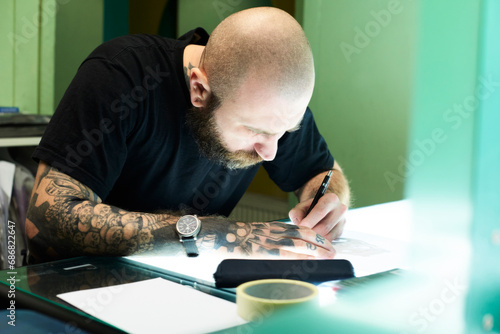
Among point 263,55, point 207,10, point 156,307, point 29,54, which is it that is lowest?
point 29,54

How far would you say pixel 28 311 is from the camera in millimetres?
880

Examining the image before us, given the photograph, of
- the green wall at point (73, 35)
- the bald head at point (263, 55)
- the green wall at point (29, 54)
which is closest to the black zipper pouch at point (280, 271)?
the bald head at point (263, 55)

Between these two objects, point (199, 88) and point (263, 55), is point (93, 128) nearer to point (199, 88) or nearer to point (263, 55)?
point (199, 88)

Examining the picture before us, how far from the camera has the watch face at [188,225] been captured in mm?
1162

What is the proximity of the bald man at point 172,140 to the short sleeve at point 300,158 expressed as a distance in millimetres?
278

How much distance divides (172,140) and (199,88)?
21cm

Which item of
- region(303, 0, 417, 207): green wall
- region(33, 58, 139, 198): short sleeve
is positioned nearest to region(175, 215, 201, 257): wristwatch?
region(33, 58, 139, 198): short sleeve

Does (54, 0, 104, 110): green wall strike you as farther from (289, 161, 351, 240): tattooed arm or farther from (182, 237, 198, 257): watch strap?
(182, 237, 198, 257): watch strap

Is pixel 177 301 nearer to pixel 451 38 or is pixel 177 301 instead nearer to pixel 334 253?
pixel 334 253

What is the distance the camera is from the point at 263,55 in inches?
50.0

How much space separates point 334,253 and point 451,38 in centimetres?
87

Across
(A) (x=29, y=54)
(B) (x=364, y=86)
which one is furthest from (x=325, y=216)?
(A) (x=29, y=54)

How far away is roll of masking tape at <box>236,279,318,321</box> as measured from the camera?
74cm

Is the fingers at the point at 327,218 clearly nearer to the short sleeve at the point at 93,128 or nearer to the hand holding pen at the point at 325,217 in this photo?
the hand holding pen at the point at 325,217
